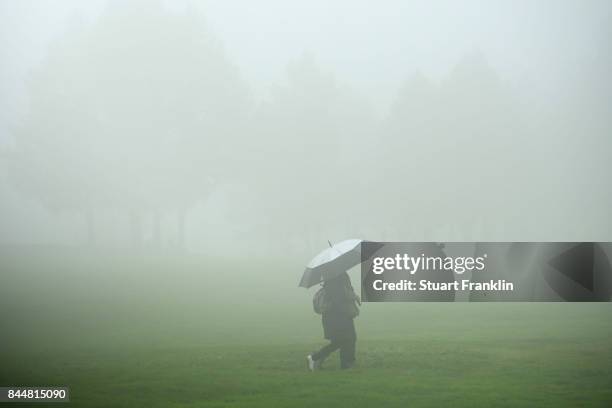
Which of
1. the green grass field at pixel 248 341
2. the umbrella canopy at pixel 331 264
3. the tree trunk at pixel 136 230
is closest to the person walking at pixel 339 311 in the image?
the umbrella canopy at pixel 331 264

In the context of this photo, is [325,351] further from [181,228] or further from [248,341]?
[181,228]

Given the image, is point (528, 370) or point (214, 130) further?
point (214, 130)

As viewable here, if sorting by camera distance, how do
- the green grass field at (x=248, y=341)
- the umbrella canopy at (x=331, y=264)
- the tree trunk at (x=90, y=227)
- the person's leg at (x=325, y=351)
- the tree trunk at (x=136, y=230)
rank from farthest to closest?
the tree trunk at (x=136, y=230)
the tree trunk at (x=90, y=227)
the person's leg at (x=325, y=351)
the umbrella canopy at (x=331, y=264)
the green grass field at (x=248, y=341)

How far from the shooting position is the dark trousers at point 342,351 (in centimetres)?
1628

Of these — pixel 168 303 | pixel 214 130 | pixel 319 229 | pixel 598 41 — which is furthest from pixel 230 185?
pixel 598 41

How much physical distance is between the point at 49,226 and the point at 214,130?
661 centimetres

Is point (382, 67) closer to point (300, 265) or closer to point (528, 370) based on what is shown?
point (300, 265)

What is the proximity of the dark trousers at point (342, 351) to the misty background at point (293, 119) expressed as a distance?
14708 mm

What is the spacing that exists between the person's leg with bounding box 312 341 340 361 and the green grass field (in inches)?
11.0

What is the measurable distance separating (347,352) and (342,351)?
10cm

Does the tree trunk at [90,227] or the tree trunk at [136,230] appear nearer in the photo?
the tree trunk at [90,227]

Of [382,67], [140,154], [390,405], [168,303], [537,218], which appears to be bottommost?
[390,405]

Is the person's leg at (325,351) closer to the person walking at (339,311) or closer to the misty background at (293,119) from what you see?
the person walking at (339,311)

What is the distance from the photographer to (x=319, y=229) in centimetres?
3431
